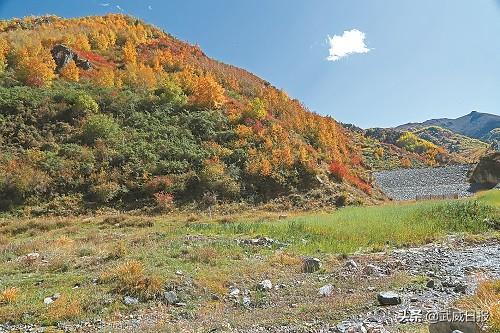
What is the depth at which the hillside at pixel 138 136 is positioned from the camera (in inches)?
1406

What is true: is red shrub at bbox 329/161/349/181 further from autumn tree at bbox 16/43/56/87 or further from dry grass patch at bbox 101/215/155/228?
autumn tree at bbox 16/43/56/87

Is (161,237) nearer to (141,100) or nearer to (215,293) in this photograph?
(215,293)

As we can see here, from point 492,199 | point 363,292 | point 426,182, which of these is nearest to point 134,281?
point 363,292

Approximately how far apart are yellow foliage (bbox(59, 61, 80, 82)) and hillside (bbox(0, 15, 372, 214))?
0.43 feet

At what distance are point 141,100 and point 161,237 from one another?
3073 centimetres

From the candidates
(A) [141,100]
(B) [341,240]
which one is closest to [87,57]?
(A) [141,100]

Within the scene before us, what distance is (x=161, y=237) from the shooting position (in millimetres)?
21422

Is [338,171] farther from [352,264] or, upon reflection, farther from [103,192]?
[352,264]

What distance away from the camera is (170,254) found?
16.6 metres

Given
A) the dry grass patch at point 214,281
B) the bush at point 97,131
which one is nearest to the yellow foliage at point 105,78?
the bush at point 97,131

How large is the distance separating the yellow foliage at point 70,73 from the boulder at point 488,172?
5649 cm

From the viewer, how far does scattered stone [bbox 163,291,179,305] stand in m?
11.6

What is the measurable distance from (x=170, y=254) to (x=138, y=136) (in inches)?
1115

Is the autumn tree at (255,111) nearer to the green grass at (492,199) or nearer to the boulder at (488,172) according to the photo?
the green grass at (492,199)
